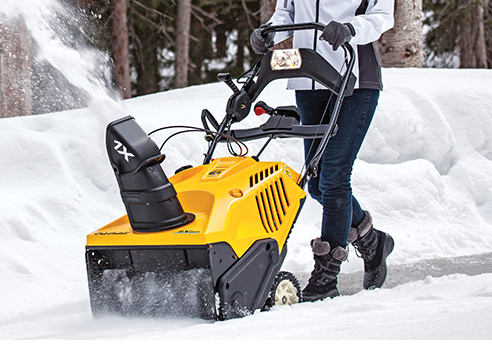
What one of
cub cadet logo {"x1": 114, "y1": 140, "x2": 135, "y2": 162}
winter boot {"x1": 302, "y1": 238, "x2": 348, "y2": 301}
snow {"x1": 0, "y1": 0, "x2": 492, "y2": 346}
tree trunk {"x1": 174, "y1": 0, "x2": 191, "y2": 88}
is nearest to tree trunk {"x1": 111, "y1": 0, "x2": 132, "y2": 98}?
tree trunk {"x1": 174, "y1": 0, "x2": 191, "y2": 88}

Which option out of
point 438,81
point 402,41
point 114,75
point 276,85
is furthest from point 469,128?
point 114,75

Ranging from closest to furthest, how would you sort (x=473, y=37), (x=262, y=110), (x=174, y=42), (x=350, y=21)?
(x=350, y=21)
(x=262, y=110)
(x=174, y=42)
(x=473, y=37)

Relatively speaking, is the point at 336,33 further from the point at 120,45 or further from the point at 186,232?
the point at 120,45

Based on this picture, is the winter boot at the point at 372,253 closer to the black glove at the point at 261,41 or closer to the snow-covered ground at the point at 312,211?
the snow-covered ground at the point at 312,211

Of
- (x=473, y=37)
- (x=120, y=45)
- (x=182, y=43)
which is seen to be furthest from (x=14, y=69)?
(x=473, y=37)

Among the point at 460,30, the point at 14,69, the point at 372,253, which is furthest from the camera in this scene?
the point at 460,30

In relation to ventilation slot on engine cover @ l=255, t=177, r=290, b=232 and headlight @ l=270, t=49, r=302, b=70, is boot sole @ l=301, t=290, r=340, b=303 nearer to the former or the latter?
ventilation slot on engine cover @ l=255, t=177, r=290, b=232

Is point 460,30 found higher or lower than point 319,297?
higher

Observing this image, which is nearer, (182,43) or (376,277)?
(376,277)

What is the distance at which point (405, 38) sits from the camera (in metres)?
8.98

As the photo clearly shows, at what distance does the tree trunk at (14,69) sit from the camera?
607 centimetres

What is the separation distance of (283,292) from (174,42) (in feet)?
42.2

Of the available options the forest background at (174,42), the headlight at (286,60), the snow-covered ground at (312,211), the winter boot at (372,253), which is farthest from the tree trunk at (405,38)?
the headlight at (286,60)

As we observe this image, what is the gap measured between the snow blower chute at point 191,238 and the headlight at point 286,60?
17 centimetres
